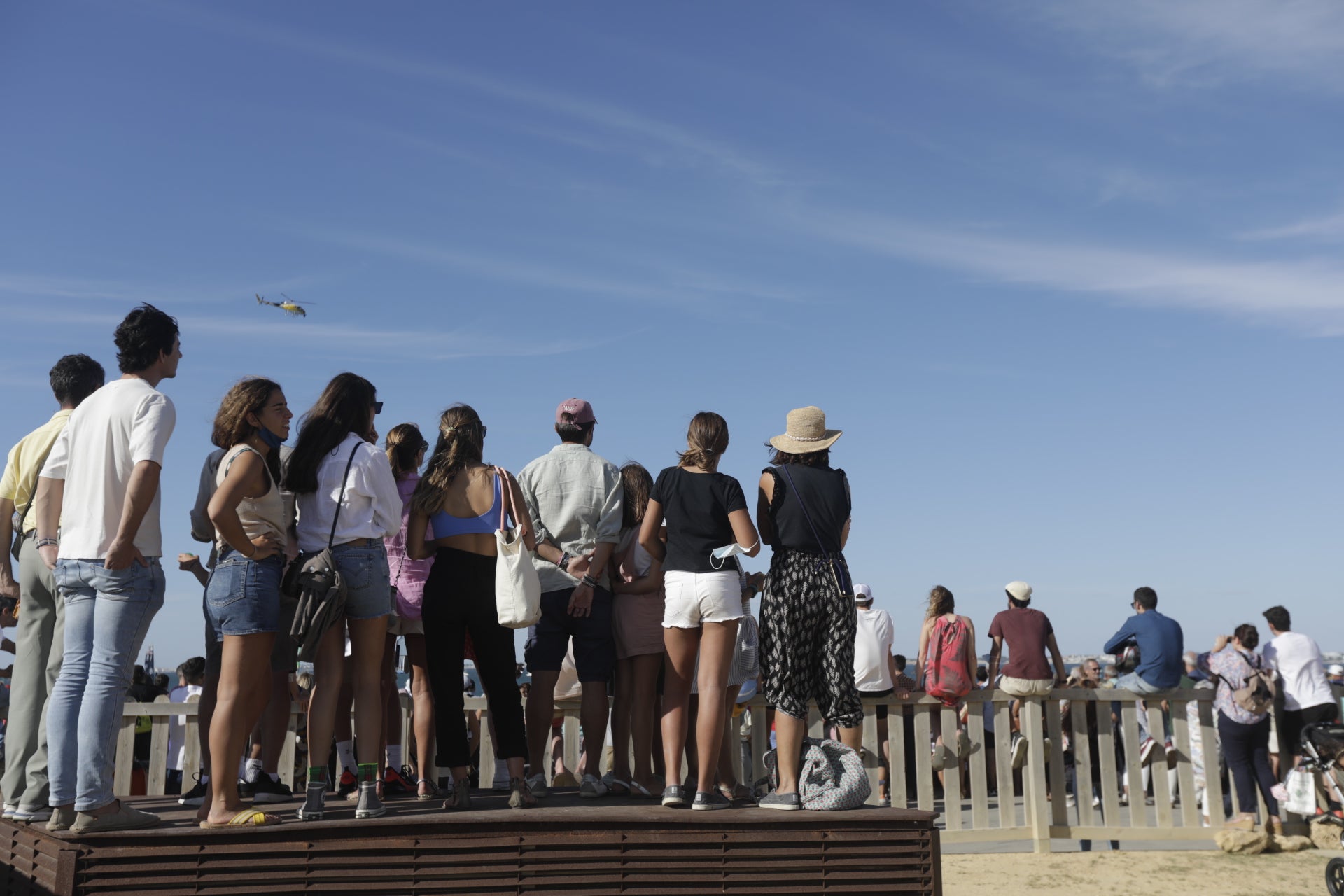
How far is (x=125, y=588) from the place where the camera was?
429 cm

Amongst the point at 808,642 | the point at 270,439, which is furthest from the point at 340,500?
the point at 808,642

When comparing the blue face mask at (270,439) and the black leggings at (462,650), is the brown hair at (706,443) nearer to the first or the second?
the black leggings at (462,650)

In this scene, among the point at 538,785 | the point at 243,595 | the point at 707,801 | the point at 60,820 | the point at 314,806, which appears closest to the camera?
the point at 60,820

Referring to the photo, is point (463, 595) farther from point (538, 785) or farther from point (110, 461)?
point (110, 461)

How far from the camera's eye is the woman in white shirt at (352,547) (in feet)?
15.5

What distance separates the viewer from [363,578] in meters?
4.73

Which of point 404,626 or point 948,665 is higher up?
point 404,626

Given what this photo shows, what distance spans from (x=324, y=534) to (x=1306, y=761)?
26.5 ft

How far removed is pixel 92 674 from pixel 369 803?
1235 millimetres

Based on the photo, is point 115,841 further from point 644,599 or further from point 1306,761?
point 1306,761

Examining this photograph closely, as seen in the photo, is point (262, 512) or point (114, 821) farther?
point (262, 512)

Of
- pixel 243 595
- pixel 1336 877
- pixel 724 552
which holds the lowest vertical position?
pixel 1336 877

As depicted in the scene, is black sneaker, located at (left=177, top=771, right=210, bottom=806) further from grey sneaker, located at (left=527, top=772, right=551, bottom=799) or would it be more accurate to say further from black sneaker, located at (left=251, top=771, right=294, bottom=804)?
grey sneaker, located at (left=527, top=772, right=551, bottom=799)

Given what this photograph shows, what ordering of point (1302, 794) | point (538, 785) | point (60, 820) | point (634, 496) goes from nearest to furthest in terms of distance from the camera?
point (60, 820) < point (538, 785) < point (634, 496) < point (1302, 794)
